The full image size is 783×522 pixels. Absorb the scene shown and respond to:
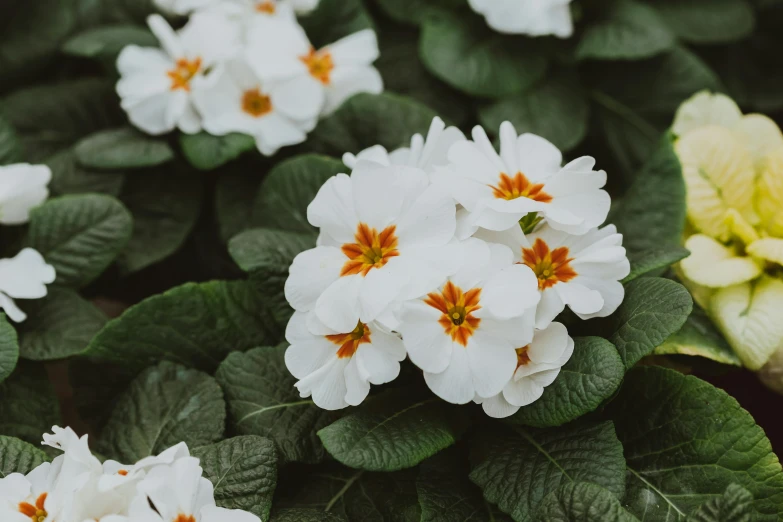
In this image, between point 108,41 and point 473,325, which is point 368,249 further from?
point 108,41

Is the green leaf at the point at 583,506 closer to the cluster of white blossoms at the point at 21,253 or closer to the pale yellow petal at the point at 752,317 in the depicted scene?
the pale yellow petal at the point at 752,317

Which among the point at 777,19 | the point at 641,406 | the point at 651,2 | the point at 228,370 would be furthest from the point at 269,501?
the point at 777,19

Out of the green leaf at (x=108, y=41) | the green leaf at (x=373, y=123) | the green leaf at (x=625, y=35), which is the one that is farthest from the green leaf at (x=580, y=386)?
the green leaf at (x=108, y=41)

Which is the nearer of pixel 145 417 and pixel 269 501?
pixel 269 501

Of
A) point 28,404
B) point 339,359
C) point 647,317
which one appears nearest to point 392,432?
point 339,359

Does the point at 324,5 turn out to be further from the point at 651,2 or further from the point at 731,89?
the point at 731,89

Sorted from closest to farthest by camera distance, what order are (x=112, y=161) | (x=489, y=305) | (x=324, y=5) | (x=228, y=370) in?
1. (x=489, y=305)
2. (x=228, y=370)
3. (x=112, y=161)
4. (x=324, y=5)
